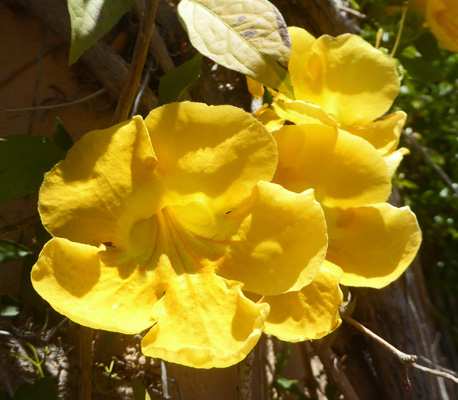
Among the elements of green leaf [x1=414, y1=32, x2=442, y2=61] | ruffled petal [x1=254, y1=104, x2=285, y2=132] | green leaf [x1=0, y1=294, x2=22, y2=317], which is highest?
ruffled petal [x1=254, y1=104, x2=285, y2=132]

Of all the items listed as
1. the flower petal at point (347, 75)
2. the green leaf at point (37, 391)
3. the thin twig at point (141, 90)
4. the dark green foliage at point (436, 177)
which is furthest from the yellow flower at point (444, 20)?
the green leaf at point (37, 391)

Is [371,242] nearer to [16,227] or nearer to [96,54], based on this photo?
[16,227]

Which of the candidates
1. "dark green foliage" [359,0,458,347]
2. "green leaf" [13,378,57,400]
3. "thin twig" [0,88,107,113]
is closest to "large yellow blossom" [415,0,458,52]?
"dark green foliage" [359,0,458,347]

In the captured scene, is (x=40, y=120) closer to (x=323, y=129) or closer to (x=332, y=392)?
(x=323, y=129)

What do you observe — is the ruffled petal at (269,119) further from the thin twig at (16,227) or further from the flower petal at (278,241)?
the thin twig at (16,227)

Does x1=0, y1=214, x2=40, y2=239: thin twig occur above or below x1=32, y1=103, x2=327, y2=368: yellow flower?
below

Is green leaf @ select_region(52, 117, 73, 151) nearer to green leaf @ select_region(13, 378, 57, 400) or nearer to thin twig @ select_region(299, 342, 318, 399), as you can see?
green leaf @ select_region(13, 378, 57, 400)
